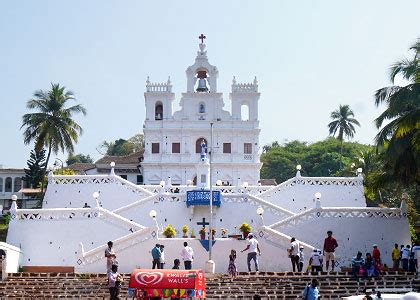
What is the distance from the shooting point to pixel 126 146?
346ft

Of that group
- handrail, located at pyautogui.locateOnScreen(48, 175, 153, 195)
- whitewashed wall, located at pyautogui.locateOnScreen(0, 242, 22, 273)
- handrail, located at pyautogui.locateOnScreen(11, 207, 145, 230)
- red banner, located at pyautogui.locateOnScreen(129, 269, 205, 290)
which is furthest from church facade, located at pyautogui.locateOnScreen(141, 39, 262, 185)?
red banner, located at pyautogui.locateOnScreen(129, 269, 205, 290)

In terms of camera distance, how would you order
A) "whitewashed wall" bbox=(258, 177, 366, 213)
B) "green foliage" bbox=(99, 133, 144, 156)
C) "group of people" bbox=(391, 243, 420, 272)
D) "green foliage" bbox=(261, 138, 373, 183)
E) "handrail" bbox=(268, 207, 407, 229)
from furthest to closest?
"green foliage" bbox=(99, 133, 144, 156) < "green foliage" bbox=(261, 138, 373, 183) < "whitewashed wall" bbox=(258, 177, 366, 213) < "handrail" bbox=(268, 207, 407, 229) < "group of people" bbox=(391, 243, 420, 272)

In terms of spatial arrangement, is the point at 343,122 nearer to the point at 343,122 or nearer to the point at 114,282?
the point at 343,122

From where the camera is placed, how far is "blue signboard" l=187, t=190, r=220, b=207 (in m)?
41.5

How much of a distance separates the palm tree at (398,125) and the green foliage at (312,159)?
161 feet

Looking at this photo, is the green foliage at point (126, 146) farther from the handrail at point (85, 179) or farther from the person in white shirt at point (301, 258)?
the person in white shirt at point (301, 258)

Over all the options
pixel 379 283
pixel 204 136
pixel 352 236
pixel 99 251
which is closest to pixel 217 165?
pixel 204 136

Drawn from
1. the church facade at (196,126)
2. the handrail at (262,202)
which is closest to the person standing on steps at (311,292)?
the handrail at (262,202)

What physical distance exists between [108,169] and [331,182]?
29.0 m

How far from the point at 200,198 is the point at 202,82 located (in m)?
21.8

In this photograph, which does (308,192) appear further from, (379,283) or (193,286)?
(193,286)

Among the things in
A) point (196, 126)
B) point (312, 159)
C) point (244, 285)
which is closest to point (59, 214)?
point (244, 285)

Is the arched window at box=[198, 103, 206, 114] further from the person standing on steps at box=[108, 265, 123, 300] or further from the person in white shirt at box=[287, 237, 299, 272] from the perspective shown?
the person standing on steps at box=[108, 265, 123, 300]

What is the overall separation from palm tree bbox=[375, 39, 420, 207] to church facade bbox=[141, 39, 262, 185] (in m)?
23.5
